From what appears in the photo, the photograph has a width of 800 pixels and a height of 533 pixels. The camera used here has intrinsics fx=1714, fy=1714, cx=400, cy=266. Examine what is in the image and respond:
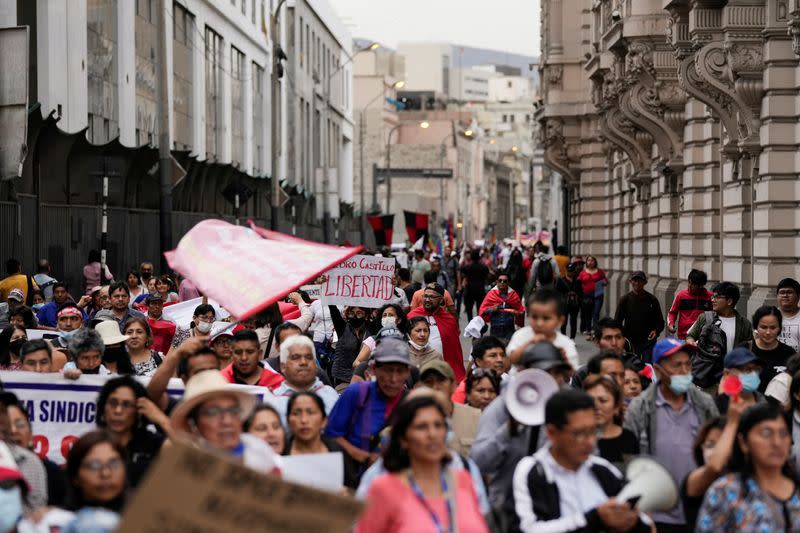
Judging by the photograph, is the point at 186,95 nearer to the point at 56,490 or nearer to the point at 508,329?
the point at 508,329

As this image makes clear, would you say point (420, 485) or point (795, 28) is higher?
point (795, 28)

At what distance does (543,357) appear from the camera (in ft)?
24.6

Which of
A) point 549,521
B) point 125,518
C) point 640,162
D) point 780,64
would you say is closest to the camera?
point 125,518

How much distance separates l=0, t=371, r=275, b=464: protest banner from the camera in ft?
32.5

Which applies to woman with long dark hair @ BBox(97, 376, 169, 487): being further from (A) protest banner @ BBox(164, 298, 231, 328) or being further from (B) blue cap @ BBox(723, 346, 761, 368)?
(A) protest banner @ BBox(164, 298, 231, 328)

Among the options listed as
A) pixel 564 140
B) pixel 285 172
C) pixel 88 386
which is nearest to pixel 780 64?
pixel 88 386

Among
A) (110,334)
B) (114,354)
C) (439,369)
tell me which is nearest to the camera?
(439,369)

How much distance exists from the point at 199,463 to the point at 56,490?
2320 millimetres

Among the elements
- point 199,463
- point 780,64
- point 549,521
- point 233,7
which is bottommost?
point 549,521

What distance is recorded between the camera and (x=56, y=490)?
718 centimetres

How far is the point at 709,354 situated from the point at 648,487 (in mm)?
6506

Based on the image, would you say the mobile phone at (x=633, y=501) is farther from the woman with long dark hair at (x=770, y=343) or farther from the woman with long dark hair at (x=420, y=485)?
the woman with long dark hair at (x=770, y=343)

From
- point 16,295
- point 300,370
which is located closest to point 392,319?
point 300,370

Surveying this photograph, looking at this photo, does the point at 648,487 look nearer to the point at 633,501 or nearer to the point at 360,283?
the point at 633,501
